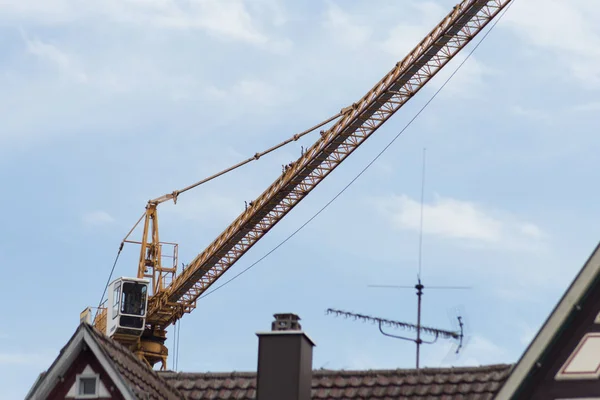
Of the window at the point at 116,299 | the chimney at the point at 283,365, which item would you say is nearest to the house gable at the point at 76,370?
the chimney at the point at 283,365

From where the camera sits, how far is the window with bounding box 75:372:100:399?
2152 centimetres

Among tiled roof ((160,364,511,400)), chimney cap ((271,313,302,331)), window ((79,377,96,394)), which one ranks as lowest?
window ((79,377,96,394))

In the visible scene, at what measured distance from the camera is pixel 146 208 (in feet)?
422

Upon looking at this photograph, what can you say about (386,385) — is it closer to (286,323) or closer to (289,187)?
(286,323)

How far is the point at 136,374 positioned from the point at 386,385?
3.99 meters

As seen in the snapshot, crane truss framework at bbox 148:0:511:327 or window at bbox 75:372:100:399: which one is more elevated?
crane truss framework at bbox 148:0:511:327

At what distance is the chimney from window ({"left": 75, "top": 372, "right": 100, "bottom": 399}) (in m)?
2.60

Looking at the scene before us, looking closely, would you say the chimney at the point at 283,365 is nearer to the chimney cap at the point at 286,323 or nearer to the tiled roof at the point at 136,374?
the chimney cap at the point at 286,323

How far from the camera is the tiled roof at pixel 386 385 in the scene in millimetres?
21375

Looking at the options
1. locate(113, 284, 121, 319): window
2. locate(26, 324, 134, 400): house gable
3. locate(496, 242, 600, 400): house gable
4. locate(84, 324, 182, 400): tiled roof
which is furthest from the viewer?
locate(113, 284, 121, 319): window

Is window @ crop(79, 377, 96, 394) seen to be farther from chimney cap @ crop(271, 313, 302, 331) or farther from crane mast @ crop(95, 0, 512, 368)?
crane mast @ crop(95, 0, 512, 368)

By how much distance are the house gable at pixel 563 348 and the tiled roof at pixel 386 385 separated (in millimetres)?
1688

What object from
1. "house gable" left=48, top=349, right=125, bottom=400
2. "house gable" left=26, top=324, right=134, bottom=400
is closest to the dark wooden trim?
"house gable" left=26, top=324, right=134, bottom=400

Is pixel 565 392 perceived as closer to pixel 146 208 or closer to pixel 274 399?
pixel 274 399
